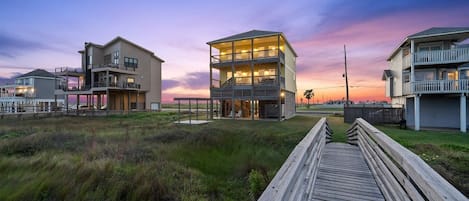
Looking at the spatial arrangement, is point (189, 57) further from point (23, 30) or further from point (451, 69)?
point (451, 69)

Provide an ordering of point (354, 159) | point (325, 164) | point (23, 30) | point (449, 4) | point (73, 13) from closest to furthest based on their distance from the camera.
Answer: point (325, 164)
point (354, 159)
point (449, 4)
point (73, 13)
point (23, 30)

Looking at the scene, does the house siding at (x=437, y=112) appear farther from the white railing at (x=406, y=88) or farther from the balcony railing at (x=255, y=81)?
the balcony railing at (x=255, y=81)

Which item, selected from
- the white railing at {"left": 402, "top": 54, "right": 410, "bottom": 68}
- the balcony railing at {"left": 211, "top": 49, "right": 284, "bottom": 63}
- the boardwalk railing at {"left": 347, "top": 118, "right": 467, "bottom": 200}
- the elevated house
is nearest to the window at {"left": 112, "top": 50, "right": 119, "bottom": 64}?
the elevated house

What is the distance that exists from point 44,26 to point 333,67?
45423 mm

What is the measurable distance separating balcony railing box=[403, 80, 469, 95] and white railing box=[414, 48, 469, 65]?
4.79 ft

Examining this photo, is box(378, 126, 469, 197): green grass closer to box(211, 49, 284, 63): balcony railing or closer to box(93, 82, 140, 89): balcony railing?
box(211, 49, 284, 63): balcony railing

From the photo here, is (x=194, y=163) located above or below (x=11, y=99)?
below

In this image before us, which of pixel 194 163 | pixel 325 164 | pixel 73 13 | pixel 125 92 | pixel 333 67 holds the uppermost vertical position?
pixel 73 13

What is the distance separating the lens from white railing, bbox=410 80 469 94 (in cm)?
1409

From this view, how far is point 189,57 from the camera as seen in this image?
3684 cm

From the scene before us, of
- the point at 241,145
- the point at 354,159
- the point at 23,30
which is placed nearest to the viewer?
the point at 354,159

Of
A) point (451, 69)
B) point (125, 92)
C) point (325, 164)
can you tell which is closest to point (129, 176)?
point (325, 164)

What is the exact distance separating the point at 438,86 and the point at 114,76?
117ft

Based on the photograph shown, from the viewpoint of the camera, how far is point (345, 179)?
4.37 m
